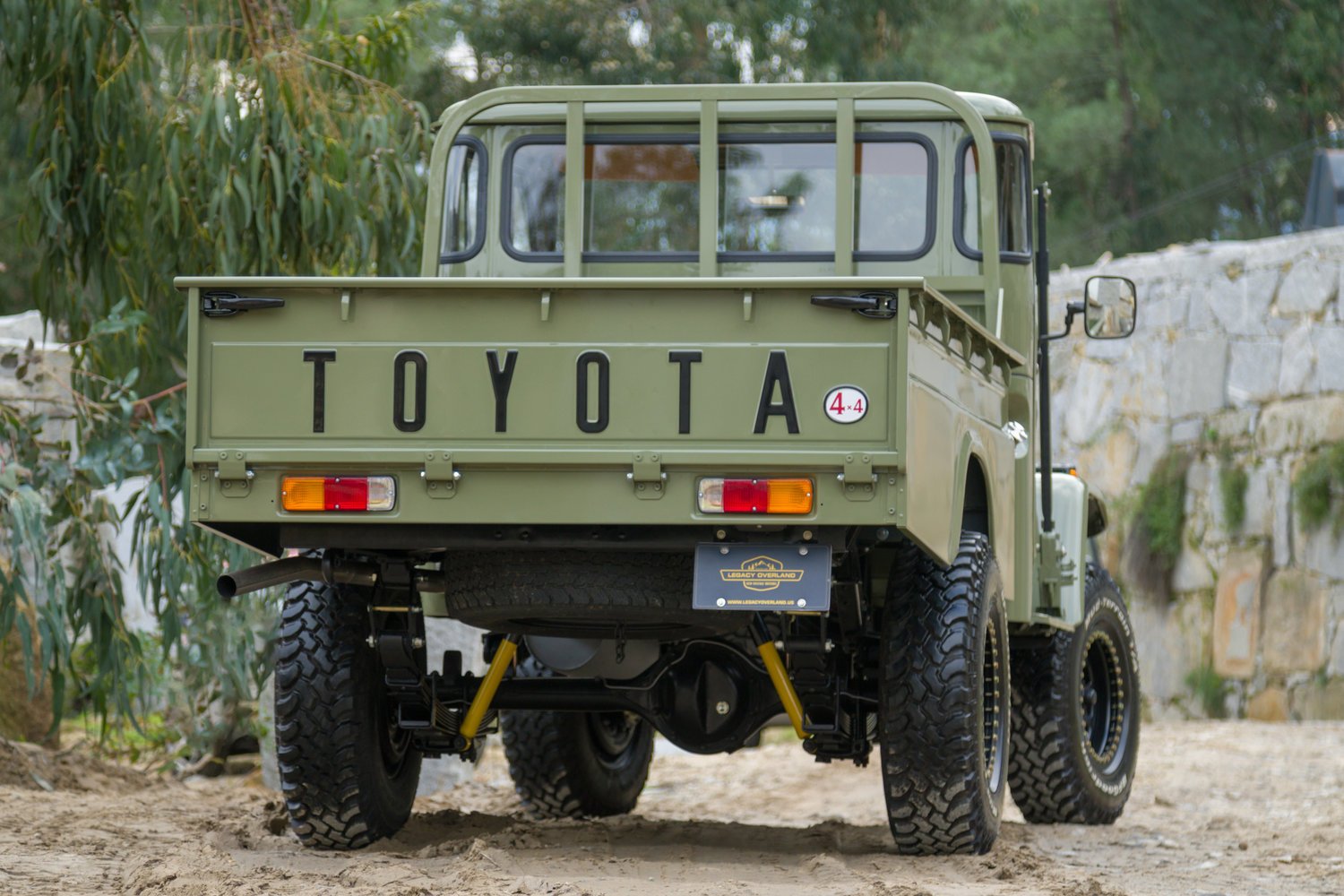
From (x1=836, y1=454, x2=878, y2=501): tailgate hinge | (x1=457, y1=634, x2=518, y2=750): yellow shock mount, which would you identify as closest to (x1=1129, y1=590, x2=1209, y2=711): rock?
(x1=457, y1=634, x2=518, y2=750): yellow shock mount

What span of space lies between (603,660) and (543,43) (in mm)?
15476

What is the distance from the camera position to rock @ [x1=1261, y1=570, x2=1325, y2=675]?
14648 mm

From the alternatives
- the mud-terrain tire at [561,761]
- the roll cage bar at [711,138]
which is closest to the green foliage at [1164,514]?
the mud-terrain tire at [561,761]

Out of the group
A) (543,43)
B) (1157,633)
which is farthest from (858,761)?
(543,43)

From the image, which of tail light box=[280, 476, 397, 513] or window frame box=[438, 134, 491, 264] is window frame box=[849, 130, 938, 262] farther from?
tail light box=[280, 476, 397, 513]

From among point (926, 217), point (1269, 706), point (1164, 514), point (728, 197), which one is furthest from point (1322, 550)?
point (728, 197)

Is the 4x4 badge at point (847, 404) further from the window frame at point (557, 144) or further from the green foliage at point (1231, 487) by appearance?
the green foliage at point (1231, 487)

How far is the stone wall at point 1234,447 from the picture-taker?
48.1 feet

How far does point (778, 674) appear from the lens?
6262 millimetres

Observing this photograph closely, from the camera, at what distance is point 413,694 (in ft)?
21.5

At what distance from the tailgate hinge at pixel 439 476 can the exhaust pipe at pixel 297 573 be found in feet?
2.18

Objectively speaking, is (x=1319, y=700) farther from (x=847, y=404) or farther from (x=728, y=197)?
(x=847, y=404)

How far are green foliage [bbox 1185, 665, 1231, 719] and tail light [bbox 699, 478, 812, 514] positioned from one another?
34.8ft

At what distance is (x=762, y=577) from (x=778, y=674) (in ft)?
2.63
